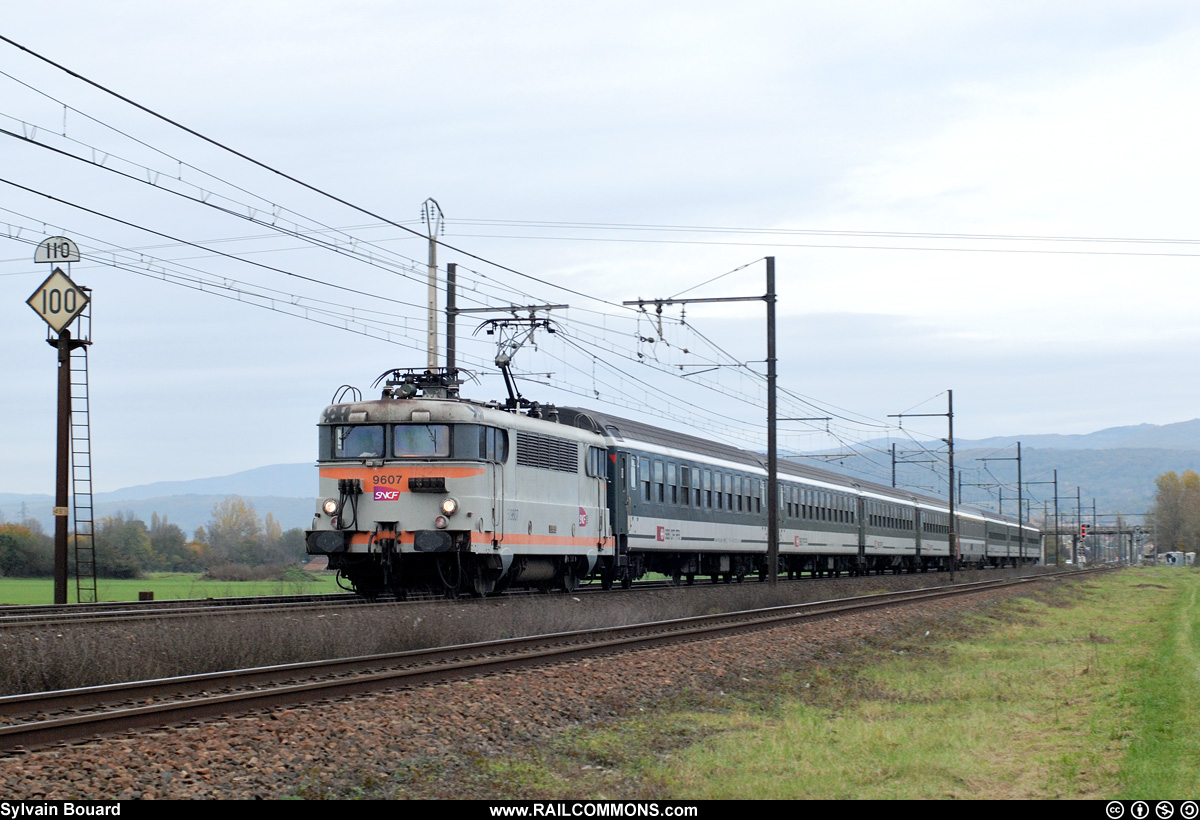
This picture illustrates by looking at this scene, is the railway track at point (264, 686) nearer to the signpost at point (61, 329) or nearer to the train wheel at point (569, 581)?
the train wheel at point (569, 581)

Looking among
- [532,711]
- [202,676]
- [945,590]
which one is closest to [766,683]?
[532,711]

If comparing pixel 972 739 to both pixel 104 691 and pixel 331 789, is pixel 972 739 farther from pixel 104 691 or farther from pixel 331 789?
pixel 104 691

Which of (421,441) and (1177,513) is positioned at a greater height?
(421,441)

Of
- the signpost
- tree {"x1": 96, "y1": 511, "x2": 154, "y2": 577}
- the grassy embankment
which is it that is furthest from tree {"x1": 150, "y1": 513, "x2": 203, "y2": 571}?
the grassy embankment

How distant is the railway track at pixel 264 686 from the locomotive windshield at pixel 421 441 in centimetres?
482

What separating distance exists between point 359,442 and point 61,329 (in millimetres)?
5978

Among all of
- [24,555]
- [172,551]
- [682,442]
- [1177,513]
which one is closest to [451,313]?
[682,442]

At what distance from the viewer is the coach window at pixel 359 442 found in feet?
72.7

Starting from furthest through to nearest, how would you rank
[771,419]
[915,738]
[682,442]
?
[682,442] → [771,419] → [915,738]

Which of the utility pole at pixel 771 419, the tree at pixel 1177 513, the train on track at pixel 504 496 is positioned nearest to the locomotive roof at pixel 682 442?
the train on track at pixel 504 496

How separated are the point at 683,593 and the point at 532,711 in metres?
16.1

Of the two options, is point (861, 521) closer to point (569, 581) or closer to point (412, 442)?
point (569, 581)

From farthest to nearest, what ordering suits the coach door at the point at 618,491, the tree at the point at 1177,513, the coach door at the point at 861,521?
1. the tree at the point at 1177,513
2. the coach door at the point at 861,521
3. the coach door at the point at 618,491

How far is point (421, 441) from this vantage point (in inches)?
864
